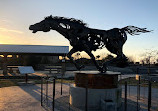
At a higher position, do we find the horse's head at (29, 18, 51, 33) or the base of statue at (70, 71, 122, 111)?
the horse's head at (29, 18, 51, 33)

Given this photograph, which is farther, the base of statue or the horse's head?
the horse's head

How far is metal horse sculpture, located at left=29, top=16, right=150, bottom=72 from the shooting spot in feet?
27.0

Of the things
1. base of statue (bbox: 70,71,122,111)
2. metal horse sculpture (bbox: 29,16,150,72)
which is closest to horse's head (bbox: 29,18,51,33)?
metal horse sculpture (bbox: 29,16,150,72)

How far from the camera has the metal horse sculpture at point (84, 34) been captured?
8.24 metres

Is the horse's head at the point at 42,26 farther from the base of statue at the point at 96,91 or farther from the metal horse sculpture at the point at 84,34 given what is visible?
the base of statue at the point at 96,91

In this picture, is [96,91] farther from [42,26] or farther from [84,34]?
[42,26]

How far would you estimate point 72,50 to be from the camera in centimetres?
859

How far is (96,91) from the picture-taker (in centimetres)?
739

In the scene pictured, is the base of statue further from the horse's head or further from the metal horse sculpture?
the horse's head

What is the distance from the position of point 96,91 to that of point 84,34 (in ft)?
9.92

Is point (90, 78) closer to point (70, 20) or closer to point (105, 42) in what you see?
point (105, 42)

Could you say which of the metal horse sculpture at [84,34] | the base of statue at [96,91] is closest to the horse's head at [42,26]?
the metal horse sculpture at [84,34]

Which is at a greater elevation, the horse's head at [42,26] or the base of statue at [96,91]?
the horse's head at [42,26]

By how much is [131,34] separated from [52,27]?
438 centimetres
